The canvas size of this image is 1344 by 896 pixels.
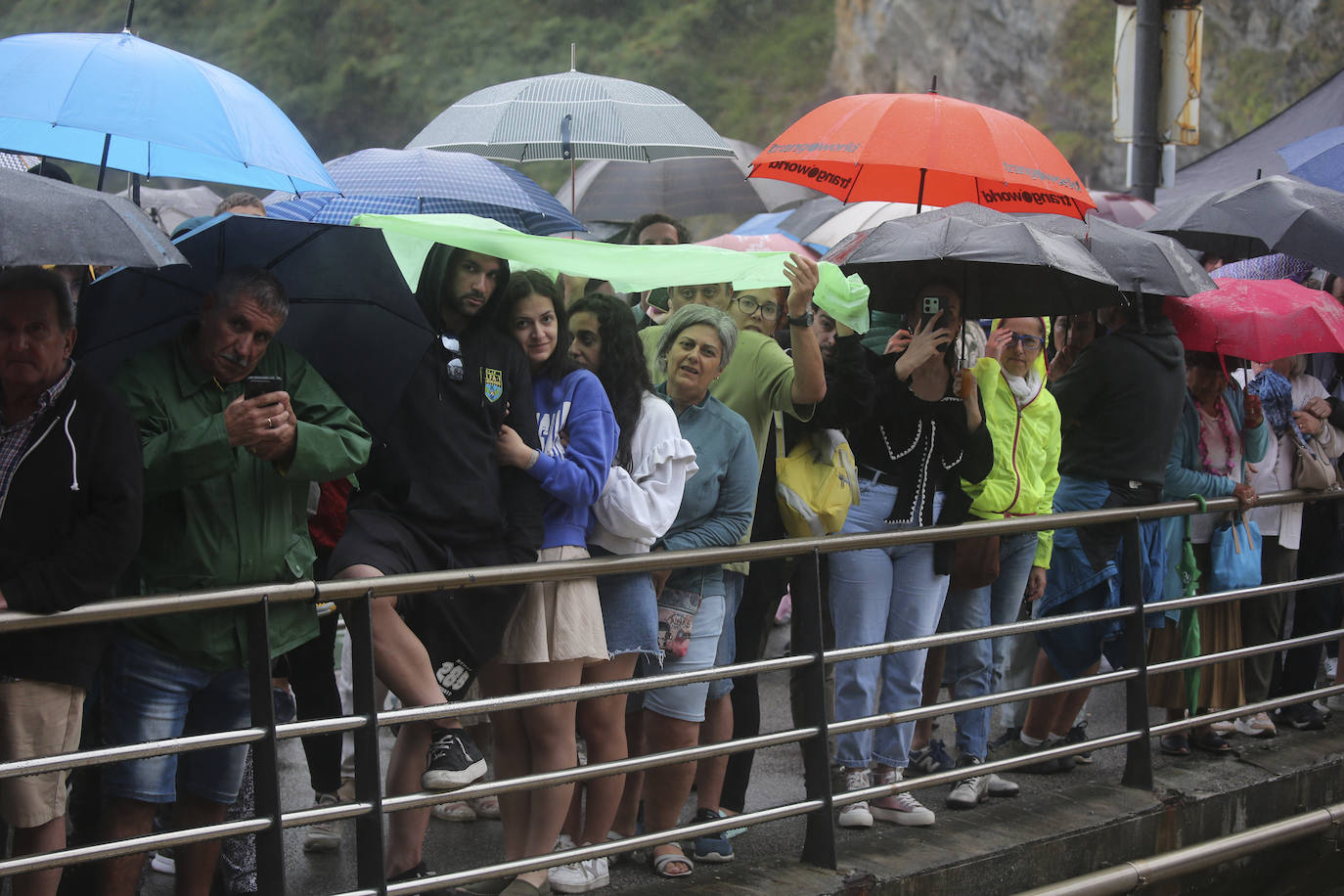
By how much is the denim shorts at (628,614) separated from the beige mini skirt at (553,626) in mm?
169

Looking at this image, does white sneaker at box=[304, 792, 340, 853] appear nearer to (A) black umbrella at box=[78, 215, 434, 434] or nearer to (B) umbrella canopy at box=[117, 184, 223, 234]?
(A) black umbrella at box=[78, 215, 434, 434]

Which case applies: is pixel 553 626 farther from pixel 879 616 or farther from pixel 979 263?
pixel 979 263

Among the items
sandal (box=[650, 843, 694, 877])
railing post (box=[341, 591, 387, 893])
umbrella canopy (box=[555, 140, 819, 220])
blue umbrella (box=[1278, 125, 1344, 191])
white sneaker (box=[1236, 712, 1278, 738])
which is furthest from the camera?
umbrella canopy (box=[555, 140, 819, 220])

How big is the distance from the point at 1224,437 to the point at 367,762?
4.36 metres

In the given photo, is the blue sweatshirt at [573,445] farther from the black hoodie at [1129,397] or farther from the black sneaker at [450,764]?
the black hoodie at [1129,397]

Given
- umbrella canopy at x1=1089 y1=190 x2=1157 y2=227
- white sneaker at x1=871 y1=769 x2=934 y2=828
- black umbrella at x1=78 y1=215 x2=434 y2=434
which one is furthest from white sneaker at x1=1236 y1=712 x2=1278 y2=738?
black umbrella at x1=78 y1=215 x2=434 y2=434

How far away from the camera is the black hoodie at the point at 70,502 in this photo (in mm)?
3525

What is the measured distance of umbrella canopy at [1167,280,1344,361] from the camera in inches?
239

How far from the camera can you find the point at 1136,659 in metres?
5.73

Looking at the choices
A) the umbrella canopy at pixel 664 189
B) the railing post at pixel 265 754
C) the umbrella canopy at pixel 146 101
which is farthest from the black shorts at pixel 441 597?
the umbrella canopy at pixel 664 189

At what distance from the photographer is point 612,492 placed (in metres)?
4.66

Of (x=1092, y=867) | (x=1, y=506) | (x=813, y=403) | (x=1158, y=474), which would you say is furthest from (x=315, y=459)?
(x=1158, y=474)

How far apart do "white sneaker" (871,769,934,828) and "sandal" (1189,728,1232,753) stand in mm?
1759

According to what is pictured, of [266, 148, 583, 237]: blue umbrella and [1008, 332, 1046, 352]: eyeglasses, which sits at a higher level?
[266, 148, 583, 237]: blue umbrella
